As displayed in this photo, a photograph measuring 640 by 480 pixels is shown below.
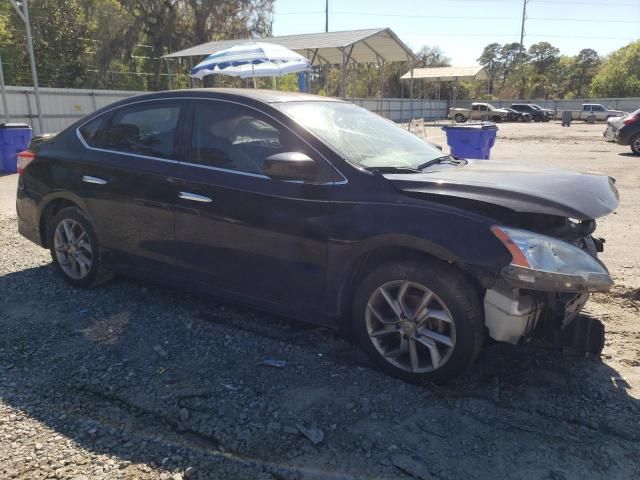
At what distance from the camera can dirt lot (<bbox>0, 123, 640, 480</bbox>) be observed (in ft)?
8.09

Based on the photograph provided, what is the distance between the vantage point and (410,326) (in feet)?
10.0

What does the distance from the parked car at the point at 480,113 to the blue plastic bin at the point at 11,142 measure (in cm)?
3803

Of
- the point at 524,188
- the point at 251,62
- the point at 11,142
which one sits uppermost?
the point at 251,62

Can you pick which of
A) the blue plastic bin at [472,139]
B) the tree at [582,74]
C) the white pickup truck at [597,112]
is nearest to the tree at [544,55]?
the tree at [582,74]

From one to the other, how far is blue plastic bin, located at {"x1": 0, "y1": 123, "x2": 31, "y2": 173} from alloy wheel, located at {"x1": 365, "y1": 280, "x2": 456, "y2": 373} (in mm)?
11861

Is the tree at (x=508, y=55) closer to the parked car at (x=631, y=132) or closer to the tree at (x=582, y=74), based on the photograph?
the tree at (x=582, y=74)

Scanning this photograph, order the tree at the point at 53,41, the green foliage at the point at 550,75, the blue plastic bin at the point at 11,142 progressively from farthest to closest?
the green foliage at the point at 550,75
the tree at the point at 53,41
the blue plastic bin at the point at 11,142

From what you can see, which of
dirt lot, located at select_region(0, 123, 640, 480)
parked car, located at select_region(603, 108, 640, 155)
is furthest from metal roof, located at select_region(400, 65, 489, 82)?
dirt lot, located at select_region(0, 123, 640, 480)

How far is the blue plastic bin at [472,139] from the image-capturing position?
10531mm

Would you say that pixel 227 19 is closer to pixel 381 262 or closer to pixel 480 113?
pixel 480 113

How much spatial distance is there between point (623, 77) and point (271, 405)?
6840 centimetres

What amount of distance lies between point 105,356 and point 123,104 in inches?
82.5

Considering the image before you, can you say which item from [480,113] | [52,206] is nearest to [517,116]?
[480,113]

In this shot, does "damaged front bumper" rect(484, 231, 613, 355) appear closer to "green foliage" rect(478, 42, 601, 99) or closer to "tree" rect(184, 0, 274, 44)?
"tree" rect(184, 0, 274, 44)
